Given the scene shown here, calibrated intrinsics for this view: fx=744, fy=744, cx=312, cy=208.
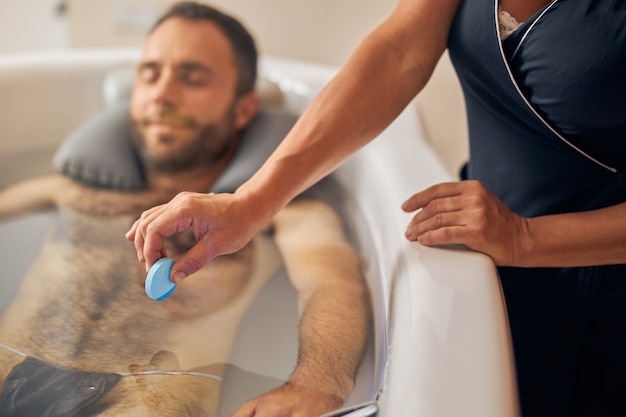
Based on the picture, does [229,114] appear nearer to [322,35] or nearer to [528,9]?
[322,35]

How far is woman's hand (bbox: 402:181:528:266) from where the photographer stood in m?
0.78

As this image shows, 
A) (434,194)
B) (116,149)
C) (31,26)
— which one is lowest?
(434,194)

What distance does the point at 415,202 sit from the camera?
83 cm

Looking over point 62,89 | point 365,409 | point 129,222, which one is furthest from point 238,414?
point 62,89

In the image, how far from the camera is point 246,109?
4.89 ft

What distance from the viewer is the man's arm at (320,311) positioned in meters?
0.76

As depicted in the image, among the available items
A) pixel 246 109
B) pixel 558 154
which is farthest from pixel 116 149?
pixel 558 154

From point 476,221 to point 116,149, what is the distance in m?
0.89

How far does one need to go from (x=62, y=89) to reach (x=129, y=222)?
22.5 inches

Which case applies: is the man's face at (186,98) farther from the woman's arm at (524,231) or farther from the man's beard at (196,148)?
the woman's arm at (524,231)

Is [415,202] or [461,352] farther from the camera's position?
[415,202]

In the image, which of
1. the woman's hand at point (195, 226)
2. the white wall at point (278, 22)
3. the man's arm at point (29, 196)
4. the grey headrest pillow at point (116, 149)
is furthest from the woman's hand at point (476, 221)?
the white wall at point (278, 22)

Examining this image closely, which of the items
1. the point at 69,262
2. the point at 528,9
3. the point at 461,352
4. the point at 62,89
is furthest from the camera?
the point at 62,89

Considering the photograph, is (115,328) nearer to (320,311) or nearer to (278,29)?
(320,311)
